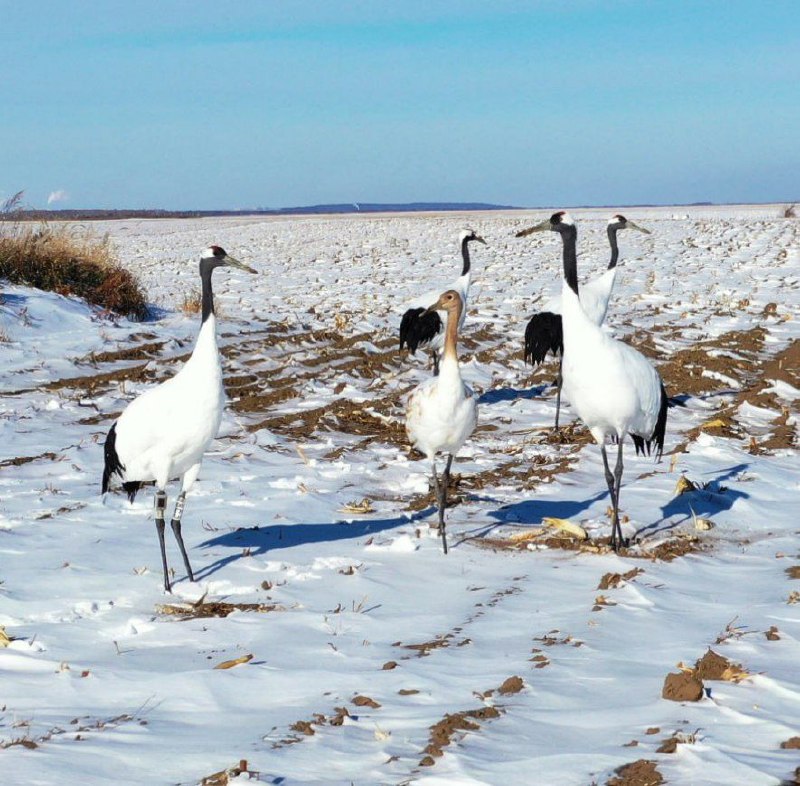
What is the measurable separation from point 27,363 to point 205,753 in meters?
10.6

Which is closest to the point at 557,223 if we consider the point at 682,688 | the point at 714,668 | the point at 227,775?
the point at 714,668

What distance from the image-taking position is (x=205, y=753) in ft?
14.3

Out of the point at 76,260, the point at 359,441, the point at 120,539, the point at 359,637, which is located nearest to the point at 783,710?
the point at 359,637

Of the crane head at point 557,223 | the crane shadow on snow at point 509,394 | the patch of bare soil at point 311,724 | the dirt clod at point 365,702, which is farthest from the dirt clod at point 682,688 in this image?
the crane shadow on snow at point 509,394

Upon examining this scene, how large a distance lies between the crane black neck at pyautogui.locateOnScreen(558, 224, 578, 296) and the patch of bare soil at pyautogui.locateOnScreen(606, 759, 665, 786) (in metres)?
4.76

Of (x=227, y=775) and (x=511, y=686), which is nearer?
(x=227, y=775)

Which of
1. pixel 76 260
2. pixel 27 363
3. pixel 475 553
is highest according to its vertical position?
pixel 76 260

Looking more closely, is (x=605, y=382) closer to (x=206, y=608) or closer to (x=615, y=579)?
(x=615, y=579)

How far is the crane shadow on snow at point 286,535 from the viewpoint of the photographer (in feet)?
25.3

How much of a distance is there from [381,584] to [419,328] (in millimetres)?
6623

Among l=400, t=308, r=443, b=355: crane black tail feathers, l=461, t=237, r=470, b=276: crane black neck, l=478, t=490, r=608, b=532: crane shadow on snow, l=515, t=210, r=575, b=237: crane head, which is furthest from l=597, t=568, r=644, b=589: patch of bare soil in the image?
l=461, t=237, r=470, b=276: crane black neck

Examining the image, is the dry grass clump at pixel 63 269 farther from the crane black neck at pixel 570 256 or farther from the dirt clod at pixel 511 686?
the dirt clod at pixel 511 686

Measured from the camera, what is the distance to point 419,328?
1330cm

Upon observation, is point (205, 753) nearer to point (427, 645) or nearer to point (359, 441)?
point (427, 645)
